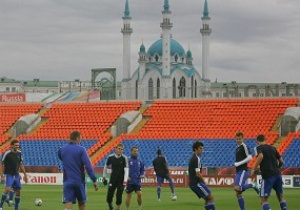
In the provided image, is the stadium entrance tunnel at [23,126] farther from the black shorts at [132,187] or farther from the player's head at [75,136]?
the player's head at [75,136]

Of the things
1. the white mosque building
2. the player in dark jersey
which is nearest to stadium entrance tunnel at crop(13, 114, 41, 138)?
the player in dark jersey

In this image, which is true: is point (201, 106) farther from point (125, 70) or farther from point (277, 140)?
point (125, 70)

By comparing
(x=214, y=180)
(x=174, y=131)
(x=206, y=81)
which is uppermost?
(x=206, y=81)

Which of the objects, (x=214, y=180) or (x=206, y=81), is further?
(x=206, y=81)

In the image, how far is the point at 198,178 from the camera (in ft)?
64.2

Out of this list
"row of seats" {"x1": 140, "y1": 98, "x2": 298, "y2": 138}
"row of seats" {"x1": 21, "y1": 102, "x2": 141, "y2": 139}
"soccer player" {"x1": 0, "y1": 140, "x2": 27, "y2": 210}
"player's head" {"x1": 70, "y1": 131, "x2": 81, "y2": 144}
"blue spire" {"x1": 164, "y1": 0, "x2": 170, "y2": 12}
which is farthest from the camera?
"blue spire" {"x1": 164, "y1": 0, "x2": 170, "y2": 12}

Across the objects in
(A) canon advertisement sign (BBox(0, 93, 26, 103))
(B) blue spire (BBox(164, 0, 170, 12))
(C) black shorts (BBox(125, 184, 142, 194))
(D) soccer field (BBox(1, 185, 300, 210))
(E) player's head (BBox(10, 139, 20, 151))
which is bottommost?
(D) soccer field (BBox(1, 185, 300, 210))

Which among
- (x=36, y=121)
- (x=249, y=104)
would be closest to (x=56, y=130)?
(x=36, y=121)

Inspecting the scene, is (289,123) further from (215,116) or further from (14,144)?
(14,144)

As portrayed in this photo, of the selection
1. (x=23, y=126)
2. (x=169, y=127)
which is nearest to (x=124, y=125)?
(x=169, y=127)

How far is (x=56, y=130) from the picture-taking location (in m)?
60.6

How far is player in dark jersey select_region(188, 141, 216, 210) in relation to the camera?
63.3 feet

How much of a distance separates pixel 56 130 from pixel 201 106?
11957 mm

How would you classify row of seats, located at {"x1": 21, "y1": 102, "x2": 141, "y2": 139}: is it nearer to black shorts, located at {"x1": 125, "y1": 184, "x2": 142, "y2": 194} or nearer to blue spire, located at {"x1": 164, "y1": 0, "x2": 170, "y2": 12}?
black shorts, located at {"x1": 125, "y1": 184, "x2": 142, "y2": 194}
